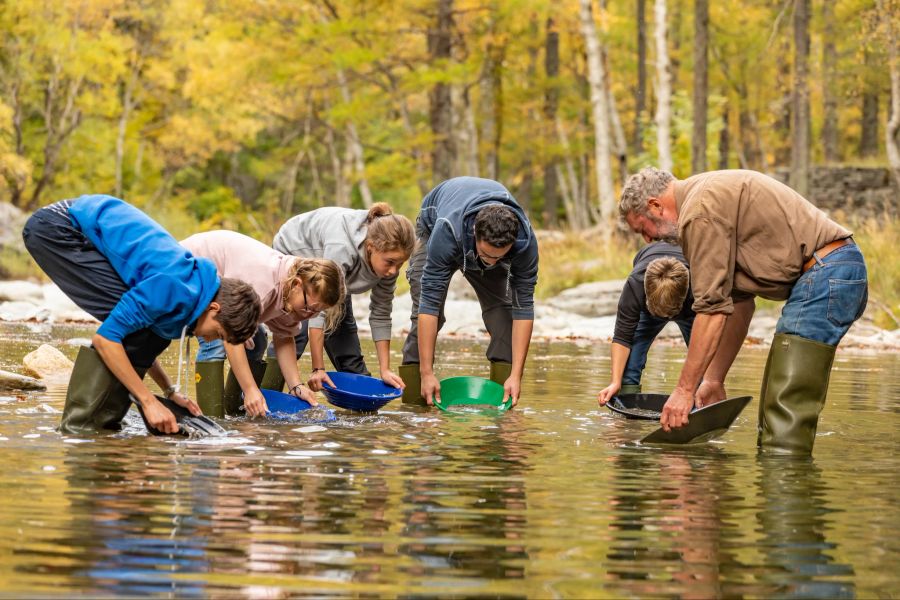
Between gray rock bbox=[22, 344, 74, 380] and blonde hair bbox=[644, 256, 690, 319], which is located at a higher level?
blonde hair bbox=[644, 256, 690, 319]

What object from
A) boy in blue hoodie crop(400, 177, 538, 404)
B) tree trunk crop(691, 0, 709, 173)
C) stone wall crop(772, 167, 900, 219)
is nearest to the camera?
boy in blue hoodie crop(400, 177, 538, 404)

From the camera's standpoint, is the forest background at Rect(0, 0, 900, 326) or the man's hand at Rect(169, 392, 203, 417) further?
the forest background at Rect(0, 0, 900, 326)

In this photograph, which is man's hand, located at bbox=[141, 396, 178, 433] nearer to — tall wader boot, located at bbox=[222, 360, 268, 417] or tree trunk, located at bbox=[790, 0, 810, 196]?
tall wader boot, located at bbox=[222, 360, 268, 417]

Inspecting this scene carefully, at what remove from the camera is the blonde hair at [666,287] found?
284 inches

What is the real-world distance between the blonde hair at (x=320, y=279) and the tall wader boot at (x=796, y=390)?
7.11ft

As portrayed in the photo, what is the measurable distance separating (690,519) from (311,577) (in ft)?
5.16

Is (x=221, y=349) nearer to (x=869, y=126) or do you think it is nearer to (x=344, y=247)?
(x=344, y=247)

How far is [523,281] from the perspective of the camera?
7836mm

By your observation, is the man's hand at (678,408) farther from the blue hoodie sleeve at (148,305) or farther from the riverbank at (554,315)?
the riverbank at (554,315)

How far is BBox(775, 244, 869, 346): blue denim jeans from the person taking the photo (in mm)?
5973

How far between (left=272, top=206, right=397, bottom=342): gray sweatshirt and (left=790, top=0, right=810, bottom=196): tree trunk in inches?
767

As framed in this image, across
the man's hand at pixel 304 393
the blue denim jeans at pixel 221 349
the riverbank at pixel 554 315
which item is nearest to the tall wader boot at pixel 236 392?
the blue denim jeans at pixel 221 349

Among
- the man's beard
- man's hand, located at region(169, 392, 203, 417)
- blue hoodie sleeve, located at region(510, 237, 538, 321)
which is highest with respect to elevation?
the man's beard

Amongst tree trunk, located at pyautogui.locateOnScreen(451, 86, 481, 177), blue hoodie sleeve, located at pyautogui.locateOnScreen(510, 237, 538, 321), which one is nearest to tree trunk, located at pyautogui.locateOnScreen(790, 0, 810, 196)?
tree trunk, located at pyautogui.locateOnScreen(451, 86, 481, 177)
